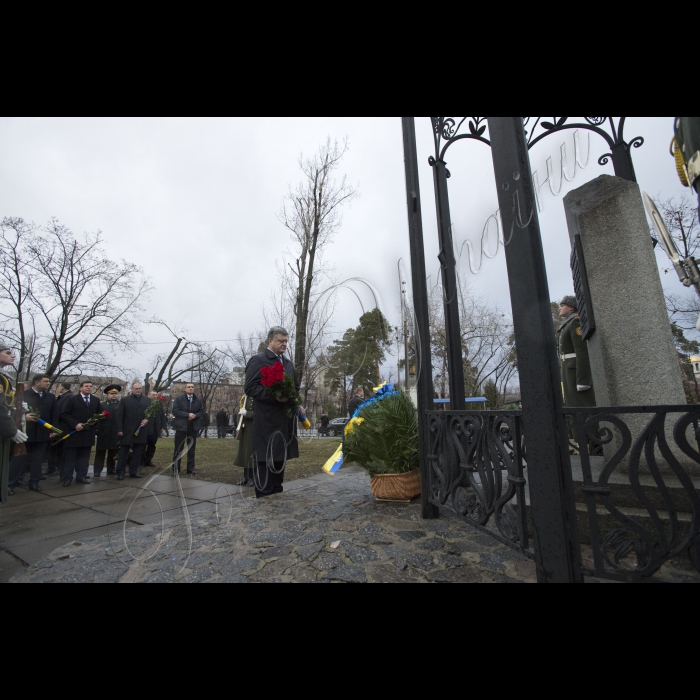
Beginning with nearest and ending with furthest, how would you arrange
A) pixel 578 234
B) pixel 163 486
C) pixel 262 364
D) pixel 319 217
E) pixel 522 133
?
pixel 522 133 < pixel 578 234 < pixel 262 364 < pixel 163 486 < pixel 319 217

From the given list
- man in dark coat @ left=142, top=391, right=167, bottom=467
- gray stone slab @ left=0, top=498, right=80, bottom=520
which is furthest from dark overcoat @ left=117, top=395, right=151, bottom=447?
gray stone slab @ left=0, top=498, right=80, bottom=520

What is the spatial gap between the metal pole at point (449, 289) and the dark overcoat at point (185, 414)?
5.39 m

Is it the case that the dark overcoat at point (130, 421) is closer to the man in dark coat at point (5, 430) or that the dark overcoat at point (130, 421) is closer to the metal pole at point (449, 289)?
the man in dark coat at point (5, 430)

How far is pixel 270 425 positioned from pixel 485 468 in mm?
3055

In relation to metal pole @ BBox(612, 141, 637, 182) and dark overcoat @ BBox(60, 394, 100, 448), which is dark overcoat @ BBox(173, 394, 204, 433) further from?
metal pole @ BBox(612, 141, 637, 182)

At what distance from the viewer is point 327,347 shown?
34.7 feet

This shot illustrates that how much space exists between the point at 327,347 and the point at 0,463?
24.8ft

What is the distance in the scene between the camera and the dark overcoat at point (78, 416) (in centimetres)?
669

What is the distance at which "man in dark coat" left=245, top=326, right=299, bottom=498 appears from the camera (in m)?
4.78

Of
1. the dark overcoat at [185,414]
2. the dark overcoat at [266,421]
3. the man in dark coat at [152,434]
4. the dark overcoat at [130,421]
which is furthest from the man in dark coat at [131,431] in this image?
the dark overcoat at [266,421]

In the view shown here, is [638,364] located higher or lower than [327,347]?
lower

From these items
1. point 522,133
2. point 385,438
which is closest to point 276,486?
A: point 385,438

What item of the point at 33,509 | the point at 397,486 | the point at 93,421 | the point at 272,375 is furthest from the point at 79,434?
the point at 397,486
